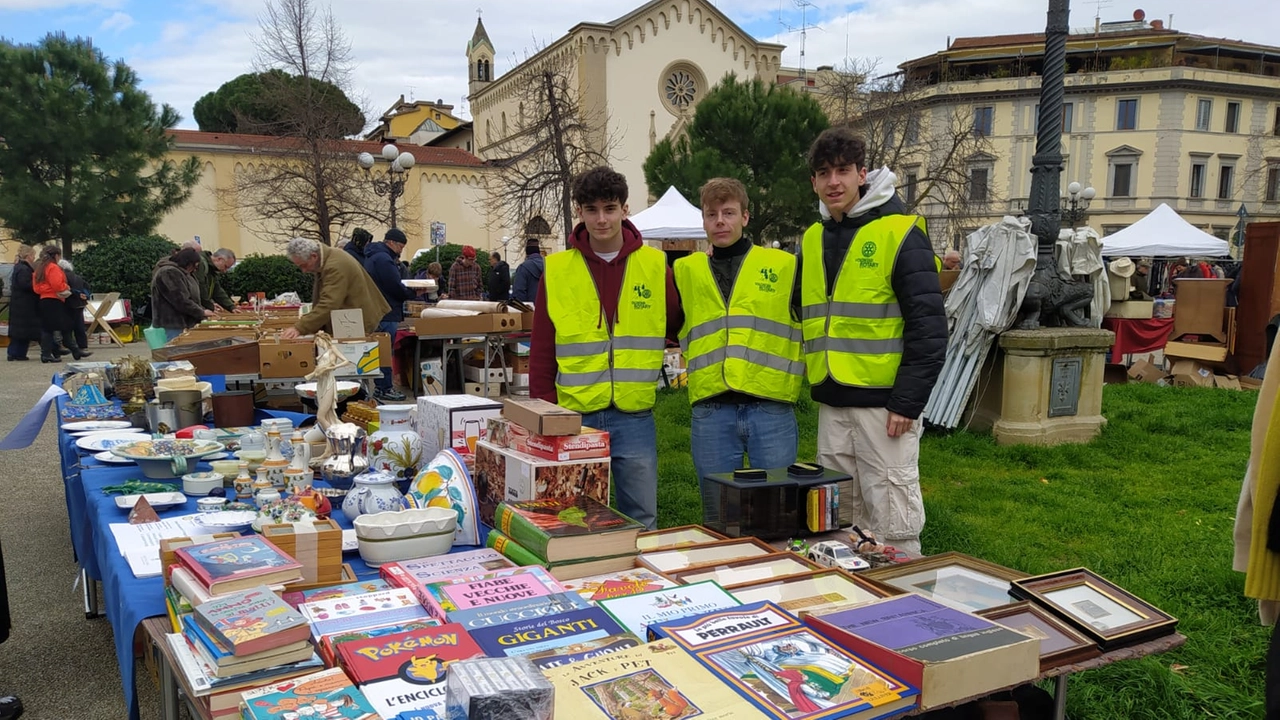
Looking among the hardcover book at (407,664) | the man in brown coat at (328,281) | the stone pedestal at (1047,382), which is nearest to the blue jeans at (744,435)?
the hardcover book at (407,664)

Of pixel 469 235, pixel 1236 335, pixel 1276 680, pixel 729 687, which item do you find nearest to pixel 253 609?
pixel 729 687

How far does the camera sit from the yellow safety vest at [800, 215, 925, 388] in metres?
3.04

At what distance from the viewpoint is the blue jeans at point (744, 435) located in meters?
3.21

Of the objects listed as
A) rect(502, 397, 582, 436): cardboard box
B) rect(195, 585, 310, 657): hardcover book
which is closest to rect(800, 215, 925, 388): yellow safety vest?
rect(502, 397, 582, 436): cardboard box

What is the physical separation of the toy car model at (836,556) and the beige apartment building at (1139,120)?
44.2m

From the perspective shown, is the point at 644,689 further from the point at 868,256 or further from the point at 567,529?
the point at 868,256

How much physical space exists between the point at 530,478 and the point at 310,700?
104 centimetres

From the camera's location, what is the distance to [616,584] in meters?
1.99

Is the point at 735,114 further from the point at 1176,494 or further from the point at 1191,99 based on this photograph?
the point at 1191,99

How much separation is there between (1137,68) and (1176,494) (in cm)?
4799

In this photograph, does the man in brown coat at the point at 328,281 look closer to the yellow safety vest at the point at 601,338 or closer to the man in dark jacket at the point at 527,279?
the yellow safety vest at the point at 601,338

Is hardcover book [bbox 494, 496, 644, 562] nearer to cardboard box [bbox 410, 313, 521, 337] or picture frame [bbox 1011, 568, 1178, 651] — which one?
picture frame [bbox 1011, 568, 1178, 651]

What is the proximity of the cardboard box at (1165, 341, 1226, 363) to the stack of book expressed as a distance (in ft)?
34.8

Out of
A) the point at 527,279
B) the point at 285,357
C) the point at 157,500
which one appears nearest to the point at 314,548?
the point at 157,500
